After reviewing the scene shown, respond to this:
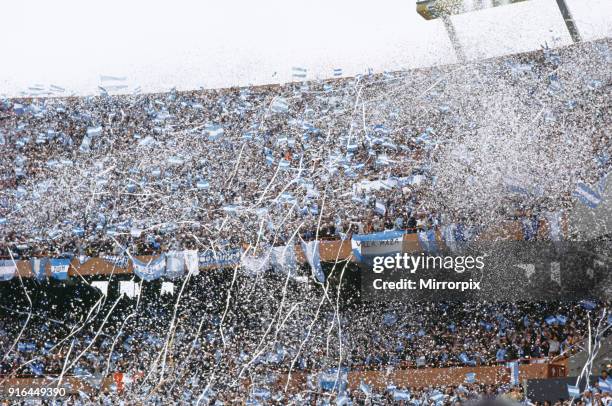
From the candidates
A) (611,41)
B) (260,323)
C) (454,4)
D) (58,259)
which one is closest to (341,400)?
(260,323)

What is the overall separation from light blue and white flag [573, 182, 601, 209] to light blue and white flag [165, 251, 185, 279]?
6707 millimetres

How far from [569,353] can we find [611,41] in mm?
7245

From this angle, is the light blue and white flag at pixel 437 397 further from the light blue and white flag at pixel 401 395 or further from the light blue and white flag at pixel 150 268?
the light blue and white flag at pixel 150 268

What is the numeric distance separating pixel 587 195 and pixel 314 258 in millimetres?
4550

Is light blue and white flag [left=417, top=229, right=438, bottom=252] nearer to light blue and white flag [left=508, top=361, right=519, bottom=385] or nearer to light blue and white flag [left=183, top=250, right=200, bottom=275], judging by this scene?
light blue and white flag [left=508, top=361, right=519, bottom=385]

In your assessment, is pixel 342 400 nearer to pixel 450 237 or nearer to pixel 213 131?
pixel 450 237

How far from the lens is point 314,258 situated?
41.4 ft

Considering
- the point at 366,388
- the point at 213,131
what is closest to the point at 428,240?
the point at 366,388

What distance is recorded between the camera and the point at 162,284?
43.0ft

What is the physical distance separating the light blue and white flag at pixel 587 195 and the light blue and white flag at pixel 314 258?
14.1 feet

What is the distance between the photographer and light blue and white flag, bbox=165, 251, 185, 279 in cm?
1296

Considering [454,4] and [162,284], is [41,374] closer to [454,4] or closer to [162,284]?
[162,284]

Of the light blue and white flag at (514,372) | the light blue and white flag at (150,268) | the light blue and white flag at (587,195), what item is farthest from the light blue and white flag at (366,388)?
the light blue and white flag at (587,195)

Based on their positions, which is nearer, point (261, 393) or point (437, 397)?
point (437, 397)
